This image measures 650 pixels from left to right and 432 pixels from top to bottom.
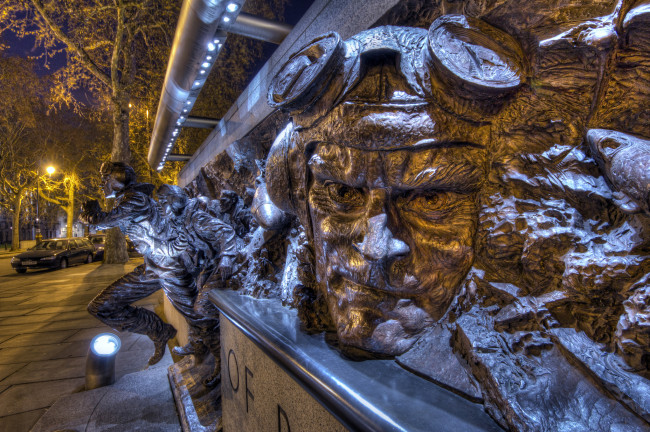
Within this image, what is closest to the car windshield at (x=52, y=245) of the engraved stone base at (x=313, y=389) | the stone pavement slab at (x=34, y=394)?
the stone pavement slab at (x=34, y=394)

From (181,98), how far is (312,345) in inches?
124

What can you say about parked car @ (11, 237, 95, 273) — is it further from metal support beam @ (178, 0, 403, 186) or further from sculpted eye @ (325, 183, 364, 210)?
sculpted eye @ (325, 183, 364, 210)

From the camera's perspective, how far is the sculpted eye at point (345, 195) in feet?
3.85

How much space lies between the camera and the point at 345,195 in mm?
1199

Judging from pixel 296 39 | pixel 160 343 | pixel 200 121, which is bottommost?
pixel 160 343

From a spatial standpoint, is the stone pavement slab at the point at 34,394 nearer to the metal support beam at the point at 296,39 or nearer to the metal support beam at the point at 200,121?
the metal support beam at the point at 296,39

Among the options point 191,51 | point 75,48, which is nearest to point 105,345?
point 191,51

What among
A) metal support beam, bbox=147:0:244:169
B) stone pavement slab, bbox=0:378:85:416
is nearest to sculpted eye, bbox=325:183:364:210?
metal support beam, bbox=147:0:244:169

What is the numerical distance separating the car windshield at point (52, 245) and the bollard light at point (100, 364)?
46.2 feet

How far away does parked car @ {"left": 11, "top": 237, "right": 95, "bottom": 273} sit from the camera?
528 inches

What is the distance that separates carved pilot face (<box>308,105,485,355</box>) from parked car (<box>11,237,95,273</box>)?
16.9 metres

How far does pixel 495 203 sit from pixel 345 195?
1.55 feet

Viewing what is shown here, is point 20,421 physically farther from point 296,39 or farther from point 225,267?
point 296,39

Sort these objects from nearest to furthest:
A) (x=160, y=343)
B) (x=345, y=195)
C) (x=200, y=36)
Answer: (x=345, y=195)
(x=200, y=36)
(x=160, y=343)
